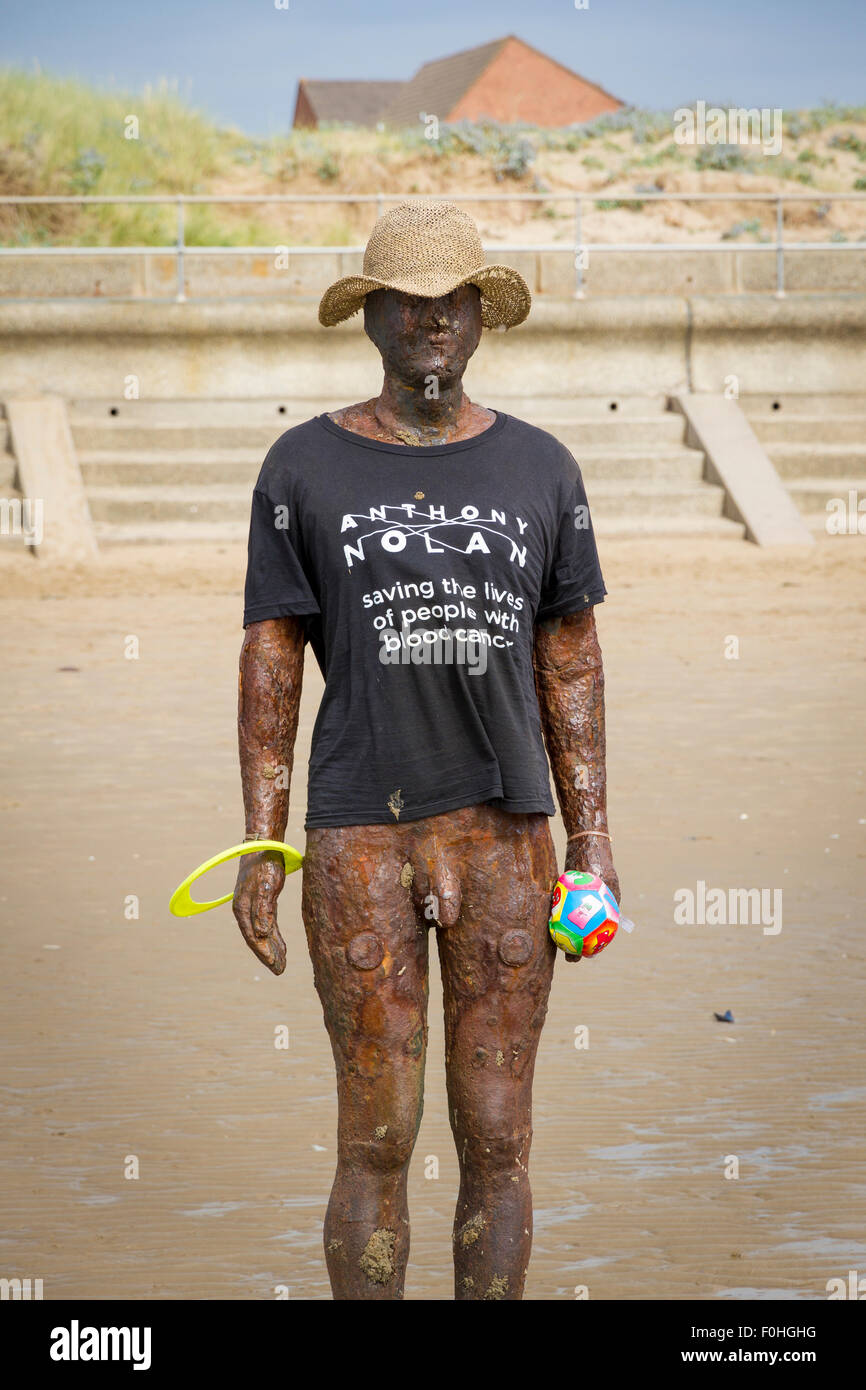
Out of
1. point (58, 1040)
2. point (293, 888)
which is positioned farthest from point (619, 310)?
point (58, 1040)

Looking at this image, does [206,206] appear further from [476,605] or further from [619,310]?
[476,605]

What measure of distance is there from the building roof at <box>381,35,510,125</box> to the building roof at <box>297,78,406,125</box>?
2.12 m

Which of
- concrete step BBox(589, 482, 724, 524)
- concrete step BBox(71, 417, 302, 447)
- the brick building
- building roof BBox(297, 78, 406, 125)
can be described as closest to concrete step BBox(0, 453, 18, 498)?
concrete step BBox(71, 417, 302, 447)

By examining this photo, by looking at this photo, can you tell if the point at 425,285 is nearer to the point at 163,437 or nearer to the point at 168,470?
the point at 168,470

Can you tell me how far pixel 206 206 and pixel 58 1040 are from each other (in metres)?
20.6

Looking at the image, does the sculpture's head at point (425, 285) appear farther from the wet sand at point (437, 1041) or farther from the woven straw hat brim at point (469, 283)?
A: the wet sand at point (437, 1041)

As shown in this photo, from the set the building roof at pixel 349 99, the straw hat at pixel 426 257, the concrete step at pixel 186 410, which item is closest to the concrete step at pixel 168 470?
the concrete step at pixel 186 410

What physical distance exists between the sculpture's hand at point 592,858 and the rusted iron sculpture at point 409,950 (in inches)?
4.5

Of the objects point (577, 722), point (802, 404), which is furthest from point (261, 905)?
point (802, 404)

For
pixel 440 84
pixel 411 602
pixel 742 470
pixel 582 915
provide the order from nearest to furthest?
pixel 411 602
pixel 582 915
pixel 742 470
pixel 440 84

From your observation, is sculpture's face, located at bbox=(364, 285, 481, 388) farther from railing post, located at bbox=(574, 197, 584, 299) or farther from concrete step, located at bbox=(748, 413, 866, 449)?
concrete step, located at bbox=(748, 413, 866, 449)

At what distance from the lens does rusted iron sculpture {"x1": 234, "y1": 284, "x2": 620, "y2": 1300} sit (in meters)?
3.32

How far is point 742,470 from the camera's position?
19094 mm

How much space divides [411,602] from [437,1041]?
298 cm
